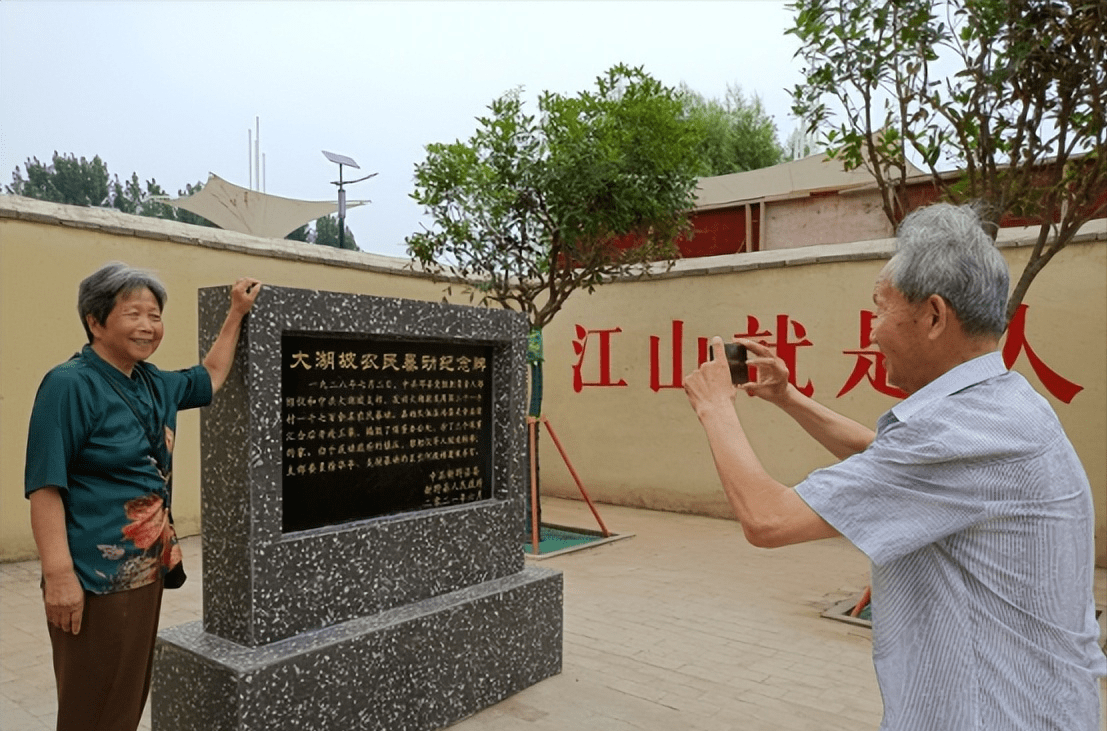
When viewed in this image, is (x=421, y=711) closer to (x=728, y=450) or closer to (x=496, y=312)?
(x=496, y=312)

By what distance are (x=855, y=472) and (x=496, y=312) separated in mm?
2266

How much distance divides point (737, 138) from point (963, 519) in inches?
976

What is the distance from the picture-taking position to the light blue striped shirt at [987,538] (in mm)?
1065

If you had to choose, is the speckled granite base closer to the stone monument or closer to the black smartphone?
the stone monument

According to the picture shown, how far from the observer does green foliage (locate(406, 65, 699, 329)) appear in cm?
A: 561

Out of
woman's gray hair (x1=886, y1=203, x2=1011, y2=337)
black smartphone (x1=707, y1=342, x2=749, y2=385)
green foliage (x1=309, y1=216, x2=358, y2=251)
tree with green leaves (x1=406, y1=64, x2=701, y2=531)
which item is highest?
green foliage (x1=309, y1=216, x2=358, y2=251)

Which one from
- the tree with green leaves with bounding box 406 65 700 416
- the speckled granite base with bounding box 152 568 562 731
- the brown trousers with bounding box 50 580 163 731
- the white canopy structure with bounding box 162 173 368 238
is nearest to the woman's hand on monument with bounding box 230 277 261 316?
the brown trousers with bounding box 50 580 163 731

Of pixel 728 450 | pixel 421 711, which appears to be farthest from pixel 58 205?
pixel 728 450

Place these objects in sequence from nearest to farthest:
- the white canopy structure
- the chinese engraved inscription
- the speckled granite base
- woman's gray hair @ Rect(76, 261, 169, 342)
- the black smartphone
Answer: the black smartphone < woman's gray hair @ Rect(76, 261, 169, 342) < the speckled granite base < the chinese engraved inscription < the white canopy structure

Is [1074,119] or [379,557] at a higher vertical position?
[1074,119]

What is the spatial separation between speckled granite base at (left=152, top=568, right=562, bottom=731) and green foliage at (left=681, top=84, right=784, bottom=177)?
20.7 m

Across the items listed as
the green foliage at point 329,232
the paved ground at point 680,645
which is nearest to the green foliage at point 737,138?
the green foliage at point 329,232

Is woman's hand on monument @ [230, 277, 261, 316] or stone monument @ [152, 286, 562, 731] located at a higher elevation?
woman's hand on monument @ [230, 277, 261, 316]

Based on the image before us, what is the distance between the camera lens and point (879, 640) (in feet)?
3.95
